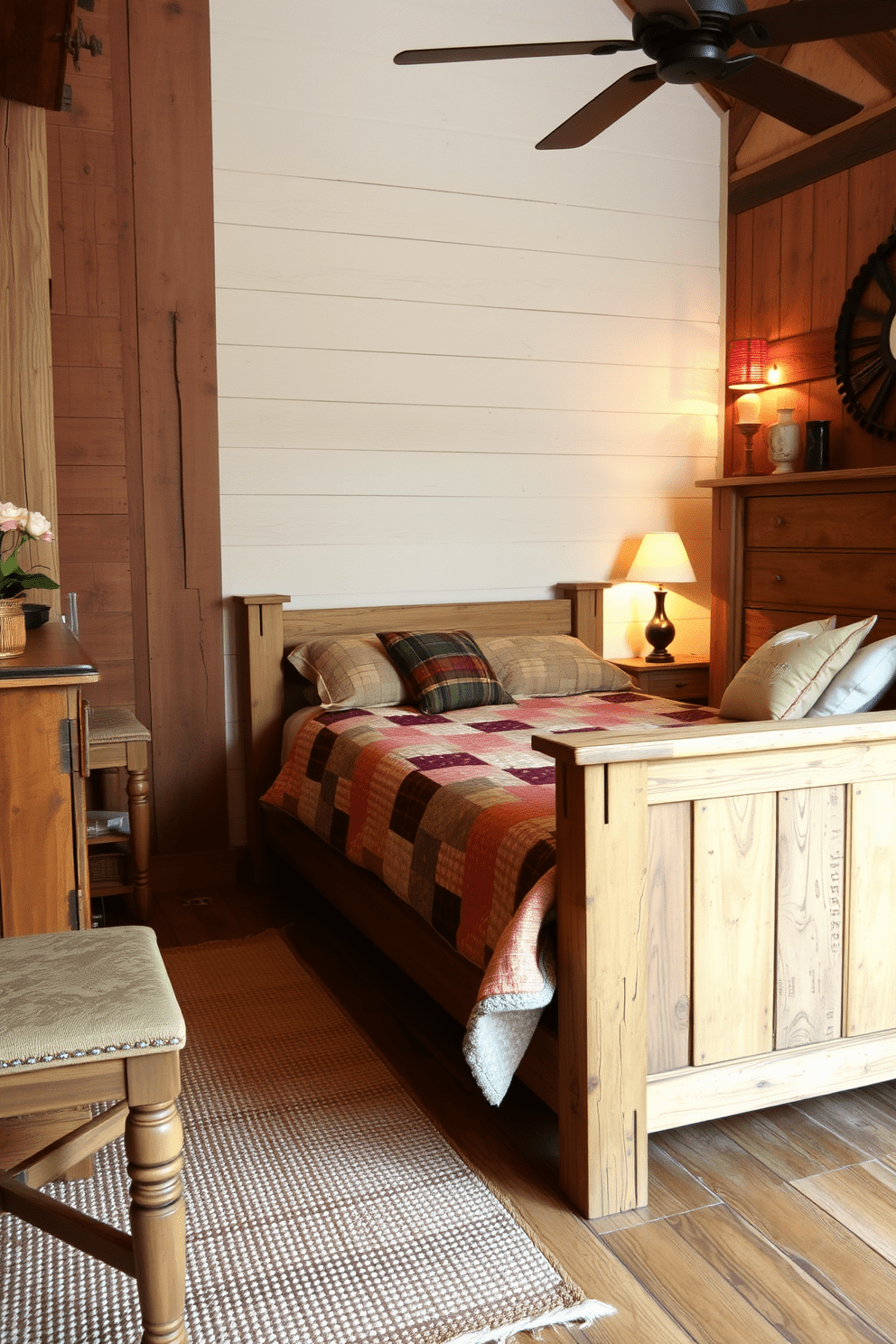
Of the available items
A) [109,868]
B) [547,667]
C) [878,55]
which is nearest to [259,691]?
[109,868]

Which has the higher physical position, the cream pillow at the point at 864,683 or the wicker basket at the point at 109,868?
the cream pillow at the point at 864,683

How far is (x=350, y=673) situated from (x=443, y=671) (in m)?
0.30

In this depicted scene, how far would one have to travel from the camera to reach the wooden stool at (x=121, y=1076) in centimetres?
133

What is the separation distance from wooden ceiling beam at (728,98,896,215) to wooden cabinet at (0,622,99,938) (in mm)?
2928

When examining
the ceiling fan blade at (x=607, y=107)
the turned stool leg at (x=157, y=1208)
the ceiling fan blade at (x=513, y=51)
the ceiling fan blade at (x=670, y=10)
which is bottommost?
the turned stool leg at (x=157, y=1208)

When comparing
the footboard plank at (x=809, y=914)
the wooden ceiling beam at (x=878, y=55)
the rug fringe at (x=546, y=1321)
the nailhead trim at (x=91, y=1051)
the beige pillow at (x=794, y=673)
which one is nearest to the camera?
the nailhead trim at (x=91, y=1051)

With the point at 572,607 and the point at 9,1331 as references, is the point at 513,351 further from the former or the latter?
A: the point at 9,1331

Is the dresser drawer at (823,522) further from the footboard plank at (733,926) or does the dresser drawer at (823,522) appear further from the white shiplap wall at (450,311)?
the footboard plank at (733,926)

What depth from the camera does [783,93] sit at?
2.31m

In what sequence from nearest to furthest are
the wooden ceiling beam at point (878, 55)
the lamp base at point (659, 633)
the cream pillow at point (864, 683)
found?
the cream pillow at point (864, 683) < the wooden ceiling beam at point (878, 55) < the lamp base at point (659, 633)

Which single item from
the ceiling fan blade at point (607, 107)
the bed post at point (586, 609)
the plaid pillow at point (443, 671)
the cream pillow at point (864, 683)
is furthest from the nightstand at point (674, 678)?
the ceiling fan blade at point (607, 107)

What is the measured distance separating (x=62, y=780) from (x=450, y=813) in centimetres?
88

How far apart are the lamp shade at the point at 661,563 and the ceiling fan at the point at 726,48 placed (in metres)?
1.93

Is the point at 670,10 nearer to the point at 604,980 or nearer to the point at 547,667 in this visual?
the point at 604,980
